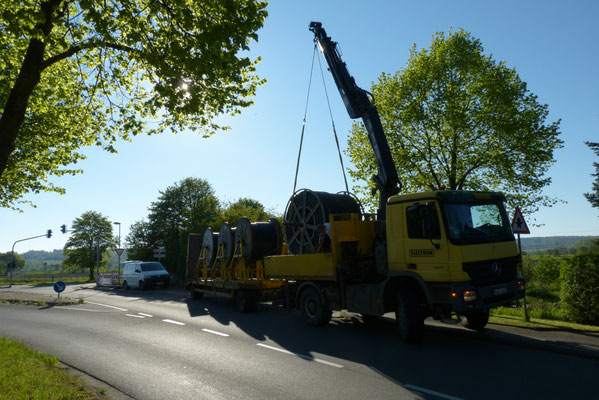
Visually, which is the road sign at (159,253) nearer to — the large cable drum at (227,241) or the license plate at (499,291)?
the large cable drum at (227,241)

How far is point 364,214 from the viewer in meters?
9.75

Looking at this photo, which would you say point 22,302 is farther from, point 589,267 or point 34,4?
point 589,267

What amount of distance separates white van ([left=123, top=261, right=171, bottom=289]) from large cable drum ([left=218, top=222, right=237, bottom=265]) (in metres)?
11.8

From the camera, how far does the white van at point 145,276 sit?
2500cm

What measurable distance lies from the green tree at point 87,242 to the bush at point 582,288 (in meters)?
63.2

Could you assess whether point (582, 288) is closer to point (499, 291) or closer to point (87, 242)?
point (499, 291)

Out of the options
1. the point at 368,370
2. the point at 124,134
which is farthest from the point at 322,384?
the point at 124,134

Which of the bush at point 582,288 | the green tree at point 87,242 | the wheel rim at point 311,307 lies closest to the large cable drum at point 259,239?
the wheel rim at point 311,307

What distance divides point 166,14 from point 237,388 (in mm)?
7028

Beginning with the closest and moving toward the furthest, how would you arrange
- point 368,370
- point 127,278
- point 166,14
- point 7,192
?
point 368,370 < point 166,14 < point 7,192 < point 127,278

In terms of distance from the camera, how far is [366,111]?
429 inches

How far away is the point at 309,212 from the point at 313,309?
9.04ft

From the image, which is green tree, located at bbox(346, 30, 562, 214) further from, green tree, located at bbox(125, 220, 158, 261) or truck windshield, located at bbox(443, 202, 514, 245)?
green tree, located at bbox(125, 220, 158, 261)

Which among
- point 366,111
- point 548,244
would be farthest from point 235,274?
Answer: point 548,244
